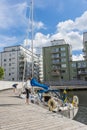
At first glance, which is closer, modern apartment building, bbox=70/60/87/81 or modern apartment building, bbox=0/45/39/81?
modern apartment building, bbox=70/60/87/81

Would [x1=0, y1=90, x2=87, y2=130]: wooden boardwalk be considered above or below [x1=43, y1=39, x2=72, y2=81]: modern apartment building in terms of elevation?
below

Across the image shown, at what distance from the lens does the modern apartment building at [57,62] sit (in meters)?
88.6

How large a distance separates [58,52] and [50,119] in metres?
80.5

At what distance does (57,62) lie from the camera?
91.4 m

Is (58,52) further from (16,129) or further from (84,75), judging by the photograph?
(16,129)

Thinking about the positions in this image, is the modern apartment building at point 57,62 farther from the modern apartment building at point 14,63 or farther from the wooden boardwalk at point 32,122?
the wooden boardwalk at point 32,122

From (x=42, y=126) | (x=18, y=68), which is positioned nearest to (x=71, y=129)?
(x=42, y=126)

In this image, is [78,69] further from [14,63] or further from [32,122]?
[32,122]

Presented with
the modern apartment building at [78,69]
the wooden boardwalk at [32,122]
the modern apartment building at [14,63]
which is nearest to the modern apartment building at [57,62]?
the modern apartment building at [78,69]

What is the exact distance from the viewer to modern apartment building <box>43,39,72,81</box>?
88.6 metres

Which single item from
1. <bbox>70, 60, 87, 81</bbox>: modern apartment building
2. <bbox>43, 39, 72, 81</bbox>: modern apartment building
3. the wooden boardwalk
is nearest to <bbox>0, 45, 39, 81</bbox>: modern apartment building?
<bbox>43, 39, 72, 81</bbox>: modern apartment building

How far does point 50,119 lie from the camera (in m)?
12.2

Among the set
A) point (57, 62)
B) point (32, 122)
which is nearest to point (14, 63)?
point (57, 62)

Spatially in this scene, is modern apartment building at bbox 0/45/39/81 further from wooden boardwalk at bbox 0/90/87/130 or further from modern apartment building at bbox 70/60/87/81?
wooden boardwalk at bbox 0/90/87/130
